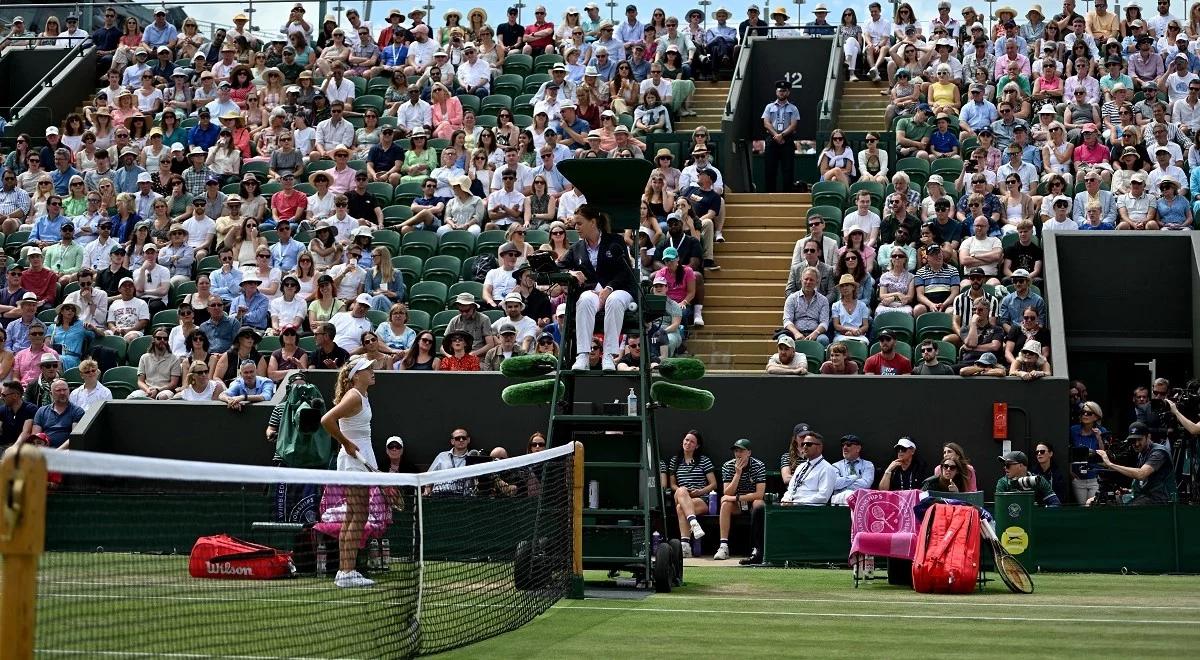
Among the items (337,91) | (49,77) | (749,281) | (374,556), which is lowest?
(374,556)

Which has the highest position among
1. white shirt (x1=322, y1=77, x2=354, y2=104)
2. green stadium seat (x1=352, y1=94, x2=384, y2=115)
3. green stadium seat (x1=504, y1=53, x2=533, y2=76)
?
green stadium seat (x1=504, y1=53, x2=533, y2=76)

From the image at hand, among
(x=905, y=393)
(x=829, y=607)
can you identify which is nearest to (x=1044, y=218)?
(x=905, y=393)

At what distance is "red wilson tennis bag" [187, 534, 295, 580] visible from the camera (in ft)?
36.8

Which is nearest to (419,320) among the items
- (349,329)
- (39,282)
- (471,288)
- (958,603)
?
(471,288)

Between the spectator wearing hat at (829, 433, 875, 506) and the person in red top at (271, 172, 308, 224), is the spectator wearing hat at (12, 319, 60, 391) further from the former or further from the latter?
the spectator wearing hat at (829, 433, 875, 506)

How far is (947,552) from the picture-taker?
1212 centimetres

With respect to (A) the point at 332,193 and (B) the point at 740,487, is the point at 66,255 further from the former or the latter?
(B) the point at 740,487

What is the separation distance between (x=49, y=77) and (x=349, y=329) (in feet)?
41.0

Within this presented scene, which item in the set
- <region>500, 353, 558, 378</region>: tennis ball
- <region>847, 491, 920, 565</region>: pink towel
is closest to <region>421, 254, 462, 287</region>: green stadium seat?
<region>847, 491, 920, 565</region>: pink towel

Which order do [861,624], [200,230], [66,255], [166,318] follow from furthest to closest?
1. [200,230]
2. [66,255]
3. [166,318]
4. [861,624]

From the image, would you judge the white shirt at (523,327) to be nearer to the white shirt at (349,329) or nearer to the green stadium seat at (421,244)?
the white shirt at (349,329)

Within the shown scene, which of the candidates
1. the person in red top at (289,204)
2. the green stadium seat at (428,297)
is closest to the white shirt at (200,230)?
the person in red top at (289,204)

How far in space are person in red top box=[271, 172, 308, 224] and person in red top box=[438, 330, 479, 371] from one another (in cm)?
485

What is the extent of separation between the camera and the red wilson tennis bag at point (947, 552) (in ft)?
39.5
